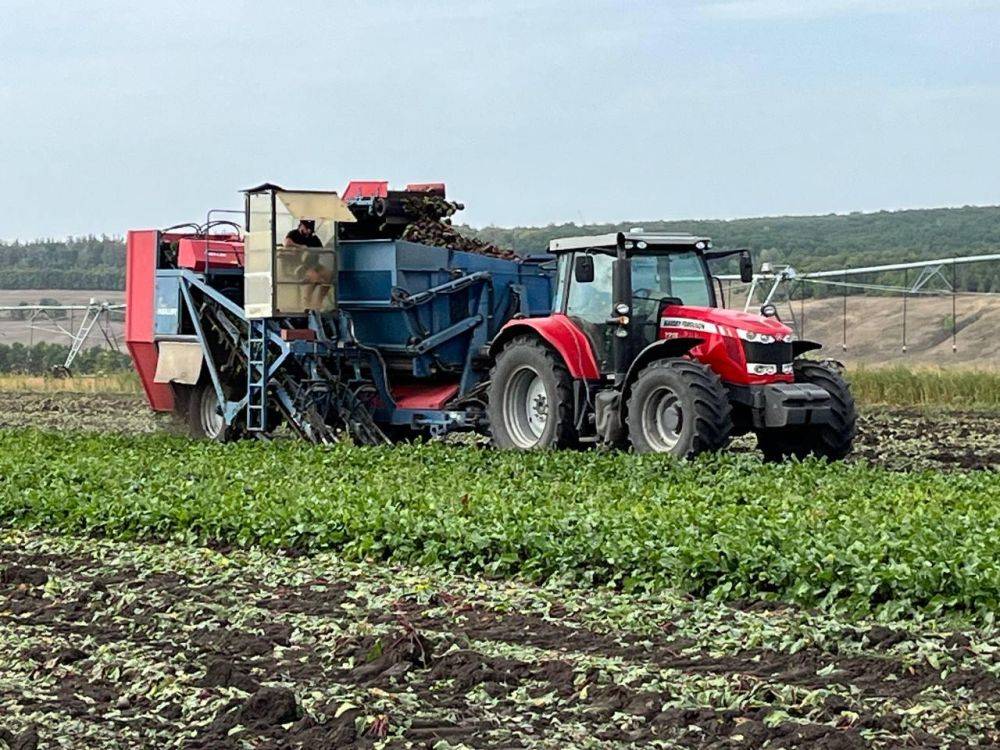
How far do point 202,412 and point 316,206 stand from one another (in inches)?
123

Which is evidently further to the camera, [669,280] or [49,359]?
[49,359]

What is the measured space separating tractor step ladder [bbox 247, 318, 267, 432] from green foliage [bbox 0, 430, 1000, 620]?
2.05 meters

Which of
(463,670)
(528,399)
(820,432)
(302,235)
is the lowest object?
(463,670)

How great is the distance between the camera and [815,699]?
6.36 m

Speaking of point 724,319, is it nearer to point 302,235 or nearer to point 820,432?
point 820,432

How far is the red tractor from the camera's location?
1401 centimetres

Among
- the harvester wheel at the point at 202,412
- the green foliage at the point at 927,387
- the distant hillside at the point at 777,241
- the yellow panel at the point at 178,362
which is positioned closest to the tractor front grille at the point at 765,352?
the yellow panel at the point at 178,362

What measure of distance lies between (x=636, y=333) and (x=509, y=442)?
73.2 inches

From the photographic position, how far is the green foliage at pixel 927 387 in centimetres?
2444

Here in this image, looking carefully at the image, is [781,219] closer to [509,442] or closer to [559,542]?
[509,442]

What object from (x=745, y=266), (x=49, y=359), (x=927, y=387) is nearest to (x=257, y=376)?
(x=745, y=266)

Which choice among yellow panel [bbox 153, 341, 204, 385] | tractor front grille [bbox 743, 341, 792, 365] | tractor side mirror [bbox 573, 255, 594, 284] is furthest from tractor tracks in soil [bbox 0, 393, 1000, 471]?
tractor side mirror [bbox 573, 255, 594, 284]

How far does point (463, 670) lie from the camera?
7.05 m

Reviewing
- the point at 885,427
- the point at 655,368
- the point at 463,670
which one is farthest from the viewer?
the point at 885,427
